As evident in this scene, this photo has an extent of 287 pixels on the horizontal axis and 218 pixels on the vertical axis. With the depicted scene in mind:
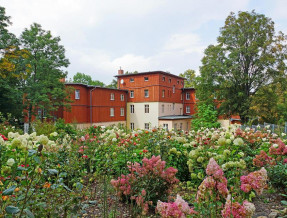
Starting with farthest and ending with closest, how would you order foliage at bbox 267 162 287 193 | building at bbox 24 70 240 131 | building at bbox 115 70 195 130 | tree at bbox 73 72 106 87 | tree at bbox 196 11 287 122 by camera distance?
tree at bbox 73 72 106 87 < building at bbox 115 70 195 130 < building at bbox 24 70 240 131 < tree at bbox 196 11 287 122 < foliage at bbox 267 162 287 193

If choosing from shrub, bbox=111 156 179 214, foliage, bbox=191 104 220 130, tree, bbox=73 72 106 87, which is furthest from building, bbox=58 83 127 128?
tree, bbox=73 72 106 87

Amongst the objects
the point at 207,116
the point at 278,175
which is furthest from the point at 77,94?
the point at 278,175

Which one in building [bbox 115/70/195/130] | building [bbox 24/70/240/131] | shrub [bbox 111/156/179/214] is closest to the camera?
shrub [bbox 111/156/179/214]

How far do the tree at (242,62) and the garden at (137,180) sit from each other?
600 inches

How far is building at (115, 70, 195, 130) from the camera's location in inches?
1111

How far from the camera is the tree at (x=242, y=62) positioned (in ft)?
62.3

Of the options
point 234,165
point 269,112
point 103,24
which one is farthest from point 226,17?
point 234,165

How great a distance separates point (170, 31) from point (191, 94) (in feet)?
86.2

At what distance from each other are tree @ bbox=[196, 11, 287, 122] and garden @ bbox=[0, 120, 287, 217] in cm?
1524

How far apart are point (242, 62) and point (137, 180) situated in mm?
20854

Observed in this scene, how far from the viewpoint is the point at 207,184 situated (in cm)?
177

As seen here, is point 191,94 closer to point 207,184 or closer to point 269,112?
point 269,112

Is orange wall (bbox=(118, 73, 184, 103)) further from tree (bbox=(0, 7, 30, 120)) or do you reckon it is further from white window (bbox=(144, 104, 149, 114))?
tree (bbox=(0, 7, 30, 120))

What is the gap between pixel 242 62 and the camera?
20391mm
